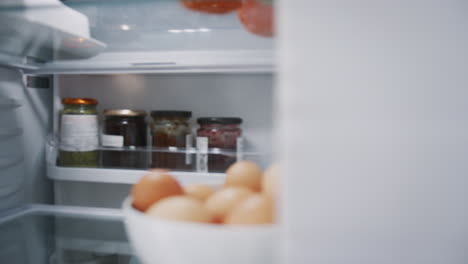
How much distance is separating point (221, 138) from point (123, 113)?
258 mm

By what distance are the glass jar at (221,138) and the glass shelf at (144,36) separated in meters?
0.14

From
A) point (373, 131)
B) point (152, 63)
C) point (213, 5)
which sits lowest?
point (373, 131)

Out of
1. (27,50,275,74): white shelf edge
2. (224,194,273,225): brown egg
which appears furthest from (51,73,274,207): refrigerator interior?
(224,194,273,225): brown egg

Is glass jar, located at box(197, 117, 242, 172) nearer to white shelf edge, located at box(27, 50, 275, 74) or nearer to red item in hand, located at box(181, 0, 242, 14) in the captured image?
white shelf edge, located at box(27, 50, 275, 74)

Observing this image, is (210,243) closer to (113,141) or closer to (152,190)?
(152,190)

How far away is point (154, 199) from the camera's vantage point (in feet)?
1.36

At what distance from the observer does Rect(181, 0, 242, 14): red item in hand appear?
680 mm

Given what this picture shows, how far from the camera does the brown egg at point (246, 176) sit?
43 centimetres

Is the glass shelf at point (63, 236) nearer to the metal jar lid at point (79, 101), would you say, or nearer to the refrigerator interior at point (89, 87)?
the refrigerator interior at point (89, 87)

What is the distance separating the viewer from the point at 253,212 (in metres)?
0.34

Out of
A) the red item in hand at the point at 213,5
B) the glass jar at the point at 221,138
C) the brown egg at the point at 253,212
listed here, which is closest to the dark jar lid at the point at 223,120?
the glass jar at the point at 221,138

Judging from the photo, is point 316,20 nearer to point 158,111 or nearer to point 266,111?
point 266,111

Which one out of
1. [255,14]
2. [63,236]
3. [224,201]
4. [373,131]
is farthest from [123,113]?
[373,131]

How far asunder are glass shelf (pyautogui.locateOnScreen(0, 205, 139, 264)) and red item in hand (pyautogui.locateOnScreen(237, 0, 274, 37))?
43cm
